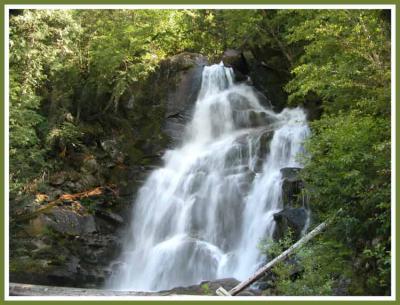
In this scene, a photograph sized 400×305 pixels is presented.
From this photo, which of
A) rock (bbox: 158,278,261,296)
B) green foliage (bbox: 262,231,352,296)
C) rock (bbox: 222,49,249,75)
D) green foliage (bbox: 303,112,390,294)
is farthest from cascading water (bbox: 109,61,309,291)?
green foliage (bbox: 262,231,352,296)

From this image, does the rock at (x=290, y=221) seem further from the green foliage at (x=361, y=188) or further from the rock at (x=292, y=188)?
the green foliage at (x=361, y=188)

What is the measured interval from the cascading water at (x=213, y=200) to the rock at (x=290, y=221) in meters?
0.51

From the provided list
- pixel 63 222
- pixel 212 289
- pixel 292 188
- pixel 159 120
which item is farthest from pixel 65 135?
pixel 212 289

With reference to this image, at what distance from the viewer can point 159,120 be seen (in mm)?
19156

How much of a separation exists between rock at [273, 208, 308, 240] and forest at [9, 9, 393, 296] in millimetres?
366

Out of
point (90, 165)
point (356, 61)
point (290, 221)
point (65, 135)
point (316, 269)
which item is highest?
point (356, 61)

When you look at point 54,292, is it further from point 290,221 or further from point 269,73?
point 269,73

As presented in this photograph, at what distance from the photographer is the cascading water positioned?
1304cm

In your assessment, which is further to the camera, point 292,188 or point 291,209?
point 292,188

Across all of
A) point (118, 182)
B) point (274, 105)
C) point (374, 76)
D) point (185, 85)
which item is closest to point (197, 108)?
point (185, 85)

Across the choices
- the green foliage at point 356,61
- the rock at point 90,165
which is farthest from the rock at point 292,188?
the rock at point 90,165

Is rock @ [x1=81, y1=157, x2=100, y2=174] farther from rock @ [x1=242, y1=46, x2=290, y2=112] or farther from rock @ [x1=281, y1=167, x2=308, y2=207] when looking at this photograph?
rock @ [x1=281, y1=167, x2=308, y2=207]

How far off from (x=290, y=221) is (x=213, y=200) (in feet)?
12.0

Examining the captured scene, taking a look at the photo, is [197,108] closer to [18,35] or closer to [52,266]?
[18,35]
